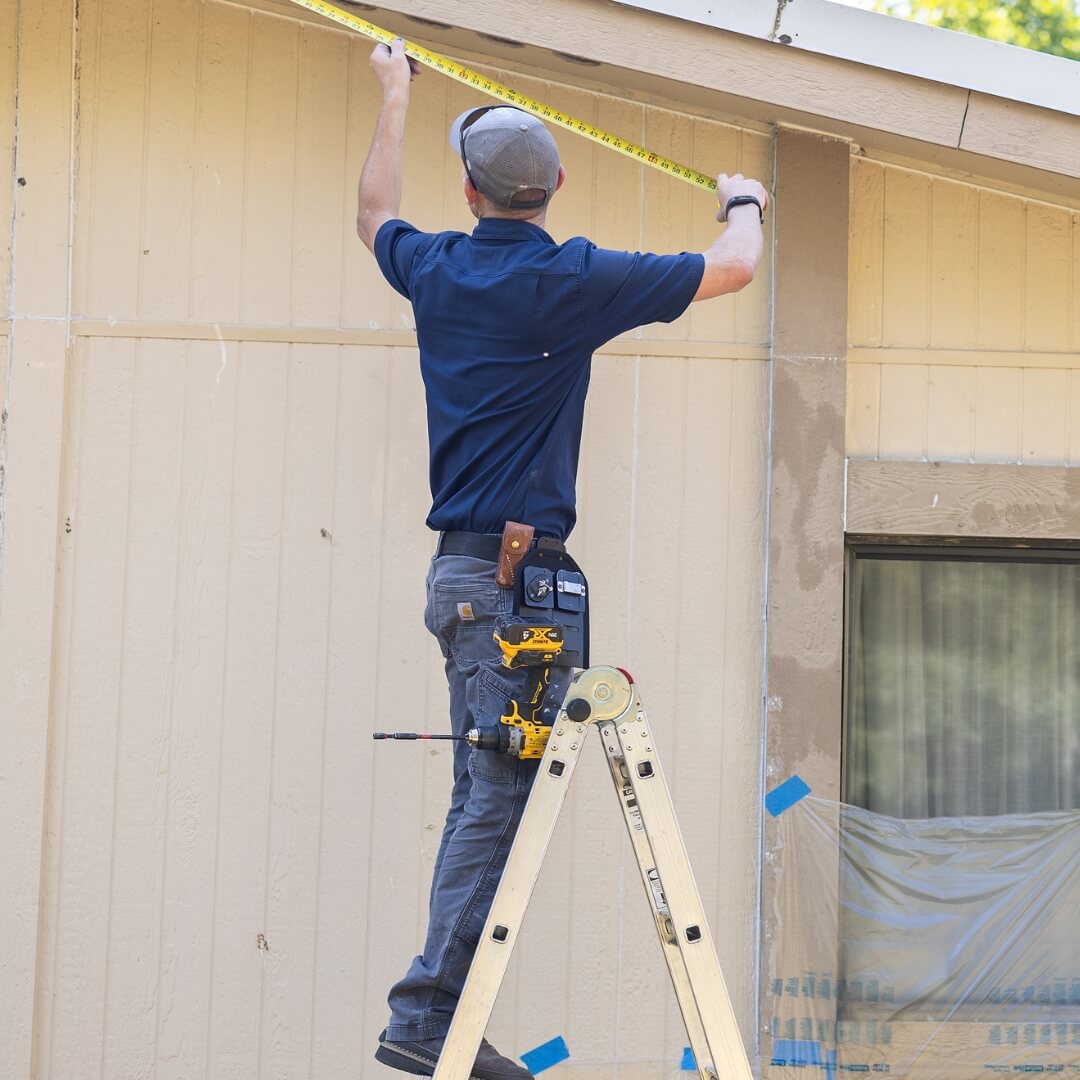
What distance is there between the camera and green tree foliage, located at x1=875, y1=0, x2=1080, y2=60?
84.4ft

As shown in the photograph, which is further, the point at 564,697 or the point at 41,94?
the point at 41,94

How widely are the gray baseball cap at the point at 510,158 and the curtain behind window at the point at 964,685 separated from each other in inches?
84.5

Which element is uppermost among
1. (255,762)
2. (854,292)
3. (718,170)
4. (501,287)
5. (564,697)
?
(718,170)

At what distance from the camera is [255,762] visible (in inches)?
190

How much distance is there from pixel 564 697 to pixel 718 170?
7.84 feet

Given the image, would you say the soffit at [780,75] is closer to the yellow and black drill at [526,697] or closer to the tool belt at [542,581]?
the tool belt at [542,581]

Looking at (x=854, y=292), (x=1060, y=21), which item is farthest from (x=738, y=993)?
(x=1060, y=21)

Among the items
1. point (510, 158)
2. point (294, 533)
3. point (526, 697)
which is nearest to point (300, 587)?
point (294, 533)

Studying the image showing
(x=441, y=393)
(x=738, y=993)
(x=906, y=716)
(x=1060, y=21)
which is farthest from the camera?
(x=1060, y=21)

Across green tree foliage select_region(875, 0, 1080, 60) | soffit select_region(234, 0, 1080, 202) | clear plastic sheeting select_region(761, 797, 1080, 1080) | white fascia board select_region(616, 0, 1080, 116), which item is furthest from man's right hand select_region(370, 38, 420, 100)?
green tree foliage select_region(875, 0, 1080, 60)

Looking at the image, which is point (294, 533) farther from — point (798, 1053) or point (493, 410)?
point (798, 1053)

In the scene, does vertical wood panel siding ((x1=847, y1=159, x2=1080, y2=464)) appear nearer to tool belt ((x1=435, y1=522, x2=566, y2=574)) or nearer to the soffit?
the soffit

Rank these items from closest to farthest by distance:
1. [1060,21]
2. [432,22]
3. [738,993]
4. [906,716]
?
[432,22] → [738,993] → [906,716] → [1060,21]

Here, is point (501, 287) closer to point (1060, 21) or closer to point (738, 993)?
point (738, 993)
